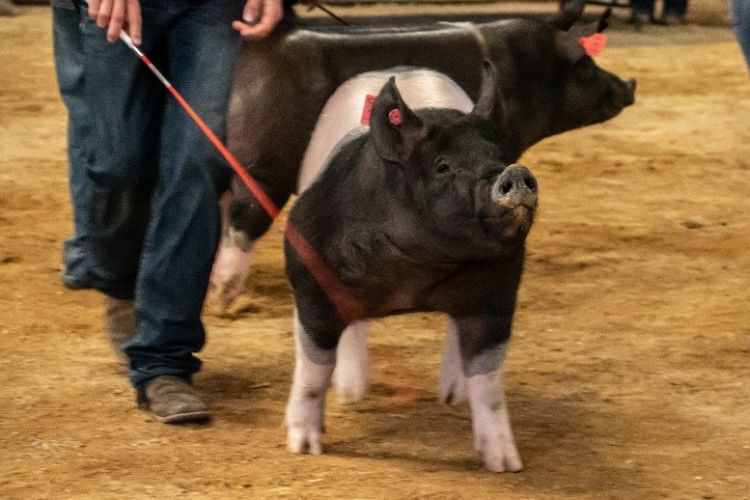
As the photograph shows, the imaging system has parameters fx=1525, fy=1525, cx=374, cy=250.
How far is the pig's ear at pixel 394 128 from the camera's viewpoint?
3846 mm

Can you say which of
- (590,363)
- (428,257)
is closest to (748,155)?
(590,363)

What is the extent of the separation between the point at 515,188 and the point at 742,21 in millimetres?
1641

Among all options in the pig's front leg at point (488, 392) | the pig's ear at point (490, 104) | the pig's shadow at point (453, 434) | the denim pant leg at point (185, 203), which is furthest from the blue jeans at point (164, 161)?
the pig's front leg at point (488, 392)

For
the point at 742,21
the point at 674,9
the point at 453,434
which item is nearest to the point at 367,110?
the point at 453,434

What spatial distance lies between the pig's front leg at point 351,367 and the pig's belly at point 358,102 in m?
0.48

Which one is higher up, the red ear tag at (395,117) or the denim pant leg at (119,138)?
the red ear tag at (395,117)

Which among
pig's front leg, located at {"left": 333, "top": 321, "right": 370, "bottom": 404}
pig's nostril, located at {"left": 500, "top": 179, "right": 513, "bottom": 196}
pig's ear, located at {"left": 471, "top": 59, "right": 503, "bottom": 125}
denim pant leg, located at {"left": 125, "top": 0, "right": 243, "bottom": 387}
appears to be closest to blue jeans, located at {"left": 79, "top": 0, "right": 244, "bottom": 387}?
denim pant leg, located at {"left": 125, "top": 0, "right": 243, "bottom": 387}

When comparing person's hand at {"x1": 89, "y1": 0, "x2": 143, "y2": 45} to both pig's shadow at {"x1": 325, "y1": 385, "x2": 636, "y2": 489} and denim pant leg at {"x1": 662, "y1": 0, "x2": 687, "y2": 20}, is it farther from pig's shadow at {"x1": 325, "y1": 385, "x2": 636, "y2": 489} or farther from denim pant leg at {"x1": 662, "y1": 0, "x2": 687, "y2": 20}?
denim pant leg at {"x1": 662, "y1": 0, "x2": 687, "y2": 20}

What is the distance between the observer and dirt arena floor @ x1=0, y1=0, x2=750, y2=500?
3.99 m

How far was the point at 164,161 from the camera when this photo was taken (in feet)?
14.5

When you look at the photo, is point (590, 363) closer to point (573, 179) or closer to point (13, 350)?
point (13, 350)

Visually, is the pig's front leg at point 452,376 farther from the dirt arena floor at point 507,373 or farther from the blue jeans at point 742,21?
the blue jeans at point 742,21

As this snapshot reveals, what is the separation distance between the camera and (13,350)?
5133mm

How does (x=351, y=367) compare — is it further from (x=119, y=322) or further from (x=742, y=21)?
(x=742, y=21)
